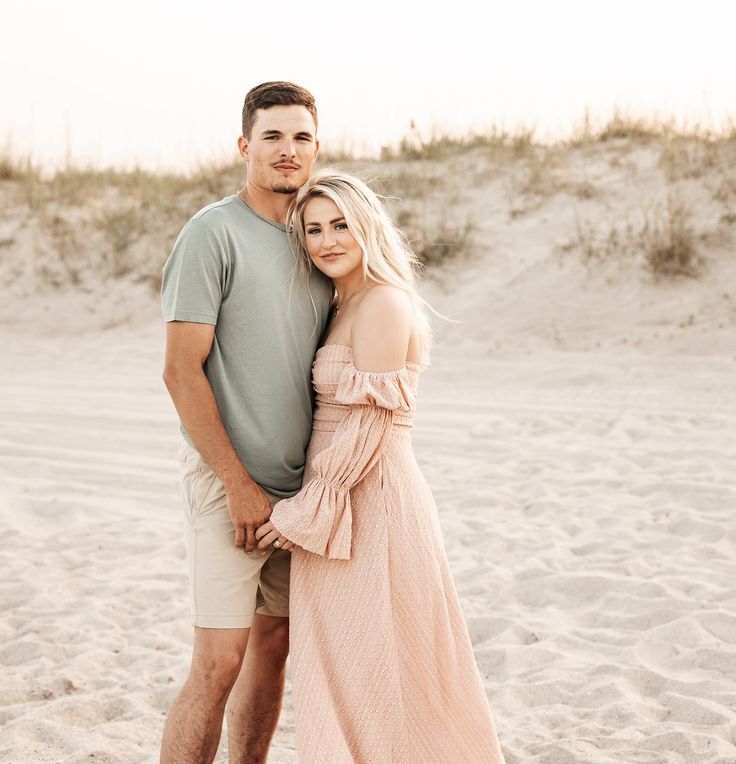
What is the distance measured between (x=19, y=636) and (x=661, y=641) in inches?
118

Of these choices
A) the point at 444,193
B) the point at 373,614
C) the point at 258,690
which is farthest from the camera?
the point at 444,193

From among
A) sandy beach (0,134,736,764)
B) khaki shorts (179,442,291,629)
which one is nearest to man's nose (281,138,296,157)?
khaki shorts (179,442,291,629)

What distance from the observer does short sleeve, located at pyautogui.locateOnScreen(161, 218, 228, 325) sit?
277cm

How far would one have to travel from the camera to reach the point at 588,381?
998 centimetres

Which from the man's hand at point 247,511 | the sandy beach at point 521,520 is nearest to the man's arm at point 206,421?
the man's hand at point 247,511

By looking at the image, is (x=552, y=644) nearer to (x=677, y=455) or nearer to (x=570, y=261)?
(x=677, y=455)

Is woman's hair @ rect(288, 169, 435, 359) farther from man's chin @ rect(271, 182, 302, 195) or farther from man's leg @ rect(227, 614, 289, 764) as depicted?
man's leg @ rect(227, 614, 289, 764)

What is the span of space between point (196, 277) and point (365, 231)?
0.53 meters

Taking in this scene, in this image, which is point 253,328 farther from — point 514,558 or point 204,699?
point 514,558

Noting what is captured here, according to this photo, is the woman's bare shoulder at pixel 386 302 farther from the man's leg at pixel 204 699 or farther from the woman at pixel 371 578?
the man's leg at pixel 204 699

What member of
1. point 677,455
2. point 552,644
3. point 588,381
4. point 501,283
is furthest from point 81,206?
point 552,644

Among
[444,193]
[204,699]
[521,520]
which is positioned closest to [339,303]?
[204,699]

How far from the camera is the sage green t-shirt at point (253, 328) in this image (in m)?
2.81

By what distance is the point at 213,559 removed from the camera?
2.87 meters
